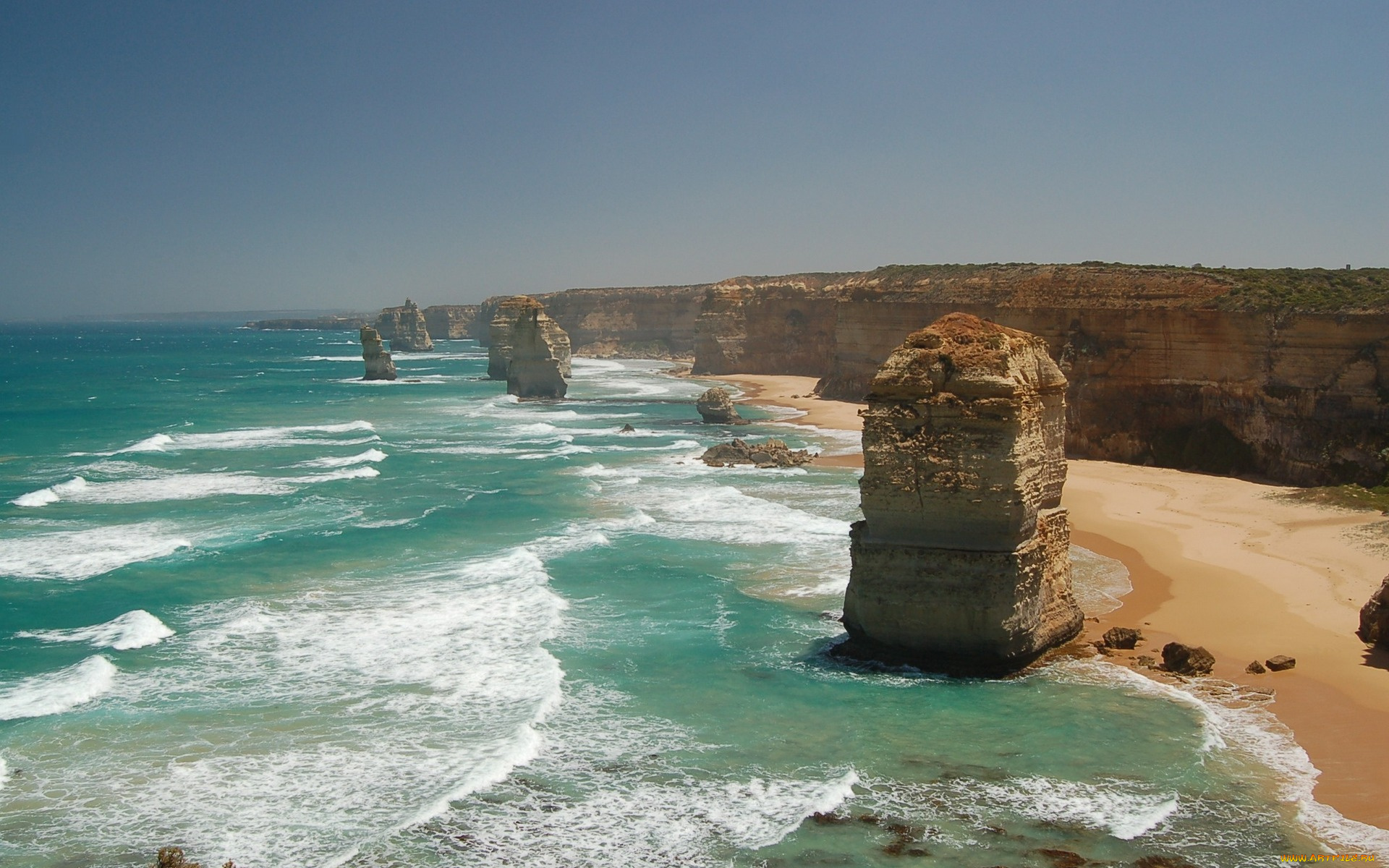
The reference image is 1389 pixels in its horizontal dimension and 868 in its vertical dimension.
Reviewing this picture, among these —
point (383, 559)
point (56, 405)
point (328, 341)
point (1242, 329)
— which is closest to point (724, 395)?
point (1242, 329)

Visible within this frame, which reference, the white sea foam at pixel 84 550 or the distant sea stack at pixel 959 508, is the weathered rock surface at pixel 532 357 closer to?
the white sea foam at pixel 84 550

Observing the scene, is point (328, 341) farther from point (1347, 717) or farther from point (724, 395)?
point (1347, 717)

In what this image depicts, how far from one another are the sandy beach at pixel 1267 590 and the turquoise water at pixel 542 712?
0.72 meters

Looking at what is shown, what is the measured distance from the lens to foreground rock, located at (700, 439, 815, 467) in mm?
37000

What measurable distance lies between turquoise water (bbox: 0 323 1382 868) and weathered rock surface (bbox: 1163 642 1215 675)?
0.84 m

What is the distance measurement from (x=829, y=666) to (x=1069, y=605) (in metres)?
4.05

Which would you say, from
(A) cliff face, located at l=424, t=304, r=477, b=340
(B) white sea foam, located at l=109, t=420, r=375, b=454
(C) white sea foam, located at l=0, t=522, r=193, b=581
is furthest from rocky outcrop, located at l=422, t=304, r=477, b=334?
(C) white sea foam, located at l=0, t=522, r=193, b=581

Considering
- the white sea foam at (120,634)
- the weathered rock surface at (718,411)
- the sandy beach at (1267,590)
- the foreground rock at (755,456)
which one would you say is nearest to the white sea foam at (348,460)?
the foreground rock at (755,456)

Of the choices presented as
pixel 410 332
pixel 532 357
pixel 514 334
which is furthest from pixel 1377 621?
pixel 410 332

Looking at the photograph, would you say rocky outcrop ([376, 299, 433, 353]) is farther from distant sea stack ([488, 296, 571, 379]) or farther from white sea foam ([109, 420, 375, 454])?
white sea foam ([109, 420, 375, 454])

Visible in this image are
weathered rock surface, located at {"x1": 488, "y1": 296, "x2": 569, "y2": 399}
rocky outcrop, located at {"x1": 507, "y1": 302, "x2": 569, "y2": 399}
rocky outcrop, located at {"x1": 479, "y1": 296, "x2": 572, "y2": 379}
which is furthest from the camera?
rocky outcrop, located at {"x1": 507, "y1": 302, "x2": 569, "y2": 399}

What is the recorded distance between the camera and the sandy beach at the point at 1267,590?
44.1 feet

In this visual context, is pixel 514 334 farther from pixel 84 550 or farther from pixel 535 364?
pixel 84 550

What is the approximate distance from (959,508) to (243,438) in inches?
1622
